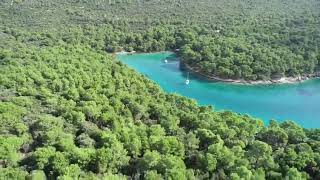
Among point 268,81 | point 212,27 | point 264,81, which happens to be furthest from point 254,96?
point 212,27

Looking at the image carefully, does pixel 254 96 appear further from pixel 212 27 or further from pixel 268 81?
pixel 212 27

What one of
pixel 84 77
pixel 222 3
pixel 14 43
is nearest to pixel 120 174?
pixel 84 77

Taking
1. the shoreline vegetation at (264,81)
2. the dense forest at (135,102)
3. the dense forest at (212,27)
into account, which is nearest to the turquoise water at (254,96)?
the shoreline vegetation at (264,81)

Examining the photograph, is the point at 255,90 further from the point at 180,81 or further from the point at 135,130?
the point at 135,130

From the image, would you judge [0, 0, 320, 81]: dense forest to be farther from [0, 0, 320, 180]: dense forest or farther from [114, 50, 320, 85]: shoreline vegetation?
[114, 50, 320, 85]: shoreline vegetation

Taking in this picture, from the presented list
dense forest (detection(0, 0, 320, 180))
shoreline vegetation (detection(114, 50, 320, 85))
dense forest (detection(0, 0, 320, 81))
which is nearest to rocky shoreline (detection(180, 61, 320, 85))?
shoreline vegetation (detection(114, 50, 320, 85))

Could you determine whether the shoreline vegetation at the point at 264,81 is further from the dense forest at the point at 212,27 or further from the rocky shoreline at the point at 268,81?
the dense forest at the point at 212,27
